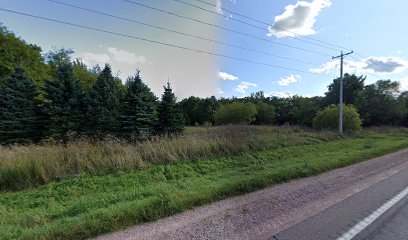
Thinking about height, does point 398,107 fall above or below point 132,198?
above

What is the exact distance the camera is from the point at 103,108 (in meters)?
21.3

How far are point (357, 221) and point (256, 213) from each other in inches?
A: 68.4

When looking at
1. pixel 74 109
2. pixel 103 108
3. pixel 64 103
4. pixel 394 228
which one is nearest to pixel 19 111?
pixel 64 103

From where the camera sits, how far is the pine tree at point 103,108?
69.5 ft

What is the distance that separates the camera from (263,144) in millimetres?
14336

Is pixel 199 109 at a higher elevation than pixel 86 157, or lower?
higher

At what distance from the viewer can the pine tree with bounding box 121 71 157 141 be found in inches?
864

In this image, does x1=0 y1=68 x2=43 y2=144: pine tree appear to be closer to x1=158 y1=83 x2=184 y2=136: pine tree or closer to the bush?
x1=158 y1=83 x2=184 y2=136: pine tree

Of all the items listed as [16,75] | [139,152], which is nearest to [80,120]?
[16,75]

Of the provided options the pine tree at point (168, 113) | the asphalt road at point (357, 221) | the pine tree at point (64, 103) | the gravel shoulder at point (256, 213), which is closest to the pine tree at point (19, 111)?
the pine tree at point (64, 103)

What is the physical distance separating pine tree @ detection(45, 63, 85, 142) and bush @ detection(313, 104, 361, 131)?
30.1 m

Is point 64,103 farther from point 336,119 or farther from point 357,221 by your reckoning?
point 336,119

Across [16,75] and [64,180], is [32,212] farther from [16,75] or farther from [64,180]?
[16,75]

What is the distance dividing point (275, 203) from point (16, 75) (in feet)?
86.4
